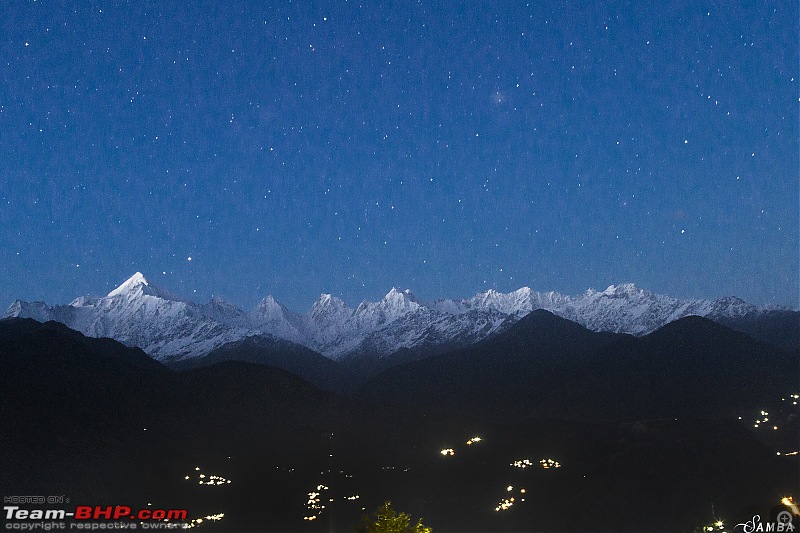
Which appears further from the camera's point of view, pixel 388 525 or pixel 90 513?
pixel 90 513

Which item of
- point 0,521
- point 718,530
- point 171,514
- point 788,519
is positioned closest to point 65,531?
point 0,521

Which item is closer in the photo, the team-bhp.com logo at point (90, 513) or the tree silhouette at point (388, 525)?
the tree silhouette at point (388, 525)

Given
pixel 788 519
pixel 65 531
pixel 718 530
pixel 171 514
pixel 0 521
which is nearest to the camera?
pixel 788 519

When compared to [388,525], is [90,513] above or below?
above

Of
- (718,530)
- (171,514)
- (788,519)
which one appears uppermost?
(171,514)

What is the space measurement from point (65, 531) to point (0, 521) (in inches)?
908

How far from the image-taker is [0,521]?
177500 mm

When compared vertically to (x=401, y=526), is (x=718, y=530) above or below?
below

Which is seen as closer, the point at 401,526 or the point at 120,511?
the point at 401,526

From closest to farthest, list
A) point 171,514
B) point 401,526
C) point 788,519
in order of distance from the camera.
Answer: point 401,526, point 788,519, point 171,514

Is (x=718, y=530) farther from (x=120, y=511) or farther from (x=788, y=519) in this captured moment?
(x=120, y=511)

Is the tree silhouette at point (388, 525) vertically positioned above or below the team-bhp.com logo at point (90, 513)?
below

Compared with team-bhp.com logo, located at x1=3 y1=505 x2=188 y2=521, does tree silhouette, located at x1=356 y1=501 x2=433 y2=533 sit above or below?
below

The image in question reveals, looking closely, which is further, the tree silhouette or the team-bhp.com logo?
the team-bhp.com logo
